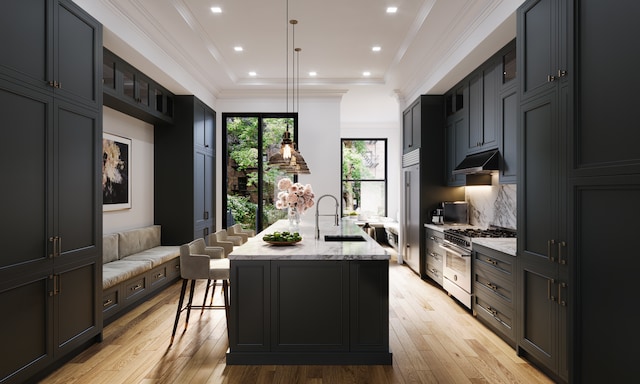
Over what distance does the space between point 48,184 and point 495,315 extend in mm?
3846

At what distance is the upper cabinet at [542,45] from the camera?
239cm

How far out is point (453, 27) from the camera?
4.02 m

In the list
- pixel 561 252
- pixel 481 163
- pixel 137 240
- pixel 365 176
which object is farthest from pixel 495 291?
pixel 365 176

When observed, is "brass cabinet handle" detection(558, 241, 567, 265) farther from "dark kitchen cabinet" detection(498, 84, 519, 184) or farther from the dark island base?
the dark island base

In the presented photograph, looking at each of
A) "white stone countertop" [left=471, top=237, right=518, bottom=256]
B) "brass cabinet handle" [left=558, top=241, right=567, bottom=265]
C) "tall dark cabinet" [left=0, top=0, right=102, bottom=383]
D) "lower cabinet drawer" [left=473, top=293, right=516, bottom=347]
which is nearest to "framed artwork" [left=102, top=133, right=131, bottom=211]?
"tall dark cabinet" [left=0, top=0, right=102, bottom=383]

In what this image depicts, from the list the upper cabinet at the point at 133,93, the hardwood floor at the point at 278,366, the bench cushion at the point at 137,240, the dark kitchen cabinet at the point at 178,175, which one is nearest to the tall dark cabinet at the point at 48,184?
the hardwood floor at the point at 278,366

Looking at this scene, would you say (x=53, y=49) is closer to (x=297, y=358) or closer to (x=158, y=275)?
(x=297, y=358)

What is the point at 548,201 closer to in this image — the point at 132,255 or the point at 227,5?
the point at 227,5

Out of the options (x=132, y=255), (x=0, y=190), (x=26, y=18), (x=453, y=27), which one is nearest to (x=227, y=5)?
(x=26, y=18)

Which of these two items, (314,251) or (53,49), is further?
(314,251)

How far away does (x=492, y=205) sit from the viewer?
471 centimetres

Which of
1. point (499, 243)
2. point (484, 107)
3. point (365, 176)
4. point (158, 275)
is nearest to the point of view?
point (499, 243)

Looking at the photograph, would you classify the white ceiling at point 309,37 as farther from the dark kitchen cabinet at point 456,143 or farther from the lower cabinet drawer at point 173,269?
the lower cabinet drawer at point 173,269

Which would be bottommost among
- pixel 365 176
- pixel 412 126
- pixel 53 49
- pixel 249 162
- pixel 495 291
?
pixel 495 291
